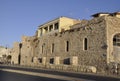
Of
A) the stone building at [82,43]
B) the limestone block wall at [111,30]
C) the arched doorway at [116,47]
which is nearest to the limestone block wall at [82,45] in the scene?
the stone building at [82,43]

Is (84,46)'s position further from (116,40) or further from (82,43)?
(116,40)

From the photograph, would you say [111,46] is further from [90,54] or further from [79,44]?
[79,44]

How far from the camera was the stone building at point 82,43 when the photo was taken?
28.3 meters

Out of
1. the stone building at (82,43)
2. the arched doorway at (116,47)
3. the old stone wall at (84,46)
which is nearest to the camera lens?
the old stone wall at (84,46)

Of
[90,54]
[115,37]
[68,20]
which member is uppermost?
[68,20]

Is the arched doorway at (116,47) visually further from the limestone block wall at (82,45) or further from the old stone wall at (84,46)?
the limestone block wall at (82,45)

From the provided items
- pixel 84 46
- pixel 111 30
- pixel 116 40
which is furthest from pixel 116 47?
pixel 84 46

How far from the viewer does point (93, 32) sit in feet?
101

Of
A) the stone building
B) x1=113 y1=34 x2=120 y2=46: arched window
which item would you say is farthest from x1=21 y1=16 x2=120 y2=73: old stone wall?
x1=113 y1=34 x2=120 y2=46: arched window

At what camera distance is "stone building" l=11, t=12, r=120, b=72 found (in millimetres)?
28297

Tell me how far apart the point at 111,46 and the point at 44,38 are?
19999 millimetres

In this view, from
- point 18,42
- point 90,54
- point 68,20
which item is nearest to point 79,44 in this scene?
point 90,54

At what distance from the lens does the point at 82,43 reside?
107 feet

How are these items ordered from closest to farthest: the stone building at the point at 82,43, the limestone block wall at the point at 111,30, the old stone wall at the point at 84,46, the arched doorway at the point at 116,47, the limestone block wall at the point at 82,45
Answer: the limestone block wall at the point at 111,30
the old stone wall at the point at 84,46
the stone building at the point at 82,43
the arched doorway at the point at 116,47
the limestone block wall at the point at 82,45
